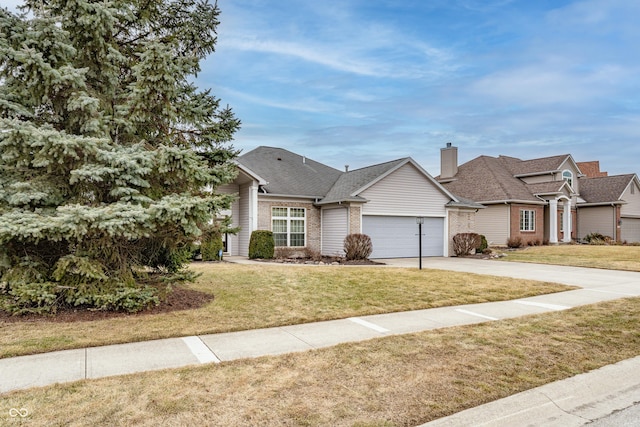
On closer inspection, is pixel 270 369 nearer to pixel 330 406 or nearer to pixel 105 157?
pixel 330 406

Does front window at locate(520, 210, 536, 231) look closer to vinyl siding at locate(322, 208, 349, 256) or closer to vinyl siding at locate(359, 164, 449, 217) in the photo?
vinyl siding at locate(359, 164, 449, 217)

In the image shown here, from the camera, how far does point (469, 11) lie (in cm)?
1284

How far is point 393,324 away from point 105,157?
5.38m

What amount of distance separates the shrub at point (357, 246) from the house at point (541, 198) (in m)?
13.4

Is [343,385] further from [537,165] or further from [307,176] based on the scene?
[537,165]

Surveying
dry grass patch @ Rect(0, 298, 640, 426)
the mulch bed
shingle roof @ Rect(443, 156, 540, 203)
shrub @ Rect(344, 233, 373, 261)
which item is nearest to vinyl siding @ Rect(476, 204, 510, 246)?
shingle roof @ Rect(443, 156, 540, 203)

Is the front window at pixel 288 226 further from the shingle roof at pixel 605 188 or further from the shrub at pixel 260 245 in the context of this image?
the shingle roof at pixel 605 188

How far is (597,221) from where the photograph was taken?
32656mm

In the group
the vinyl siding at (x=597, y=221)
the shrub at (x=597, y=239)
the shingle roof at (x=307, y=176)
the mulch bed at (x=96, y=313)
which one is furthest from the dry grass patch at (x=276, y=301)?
the vinyl siding at (x=597, y=221)

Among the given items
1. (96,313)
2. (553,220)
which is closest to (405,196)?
(553,220)

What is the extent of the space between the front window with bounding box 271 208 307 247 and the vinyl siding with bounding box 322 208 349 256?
1085mm

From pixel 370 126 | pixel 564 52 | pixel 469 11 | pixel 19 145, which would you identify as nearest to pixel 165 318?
pixel 19 145

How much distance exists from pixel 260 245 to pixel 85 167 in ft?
38.2

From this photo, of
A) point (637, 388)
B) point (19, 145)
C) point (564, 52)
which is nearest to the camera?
point (637, 388)
